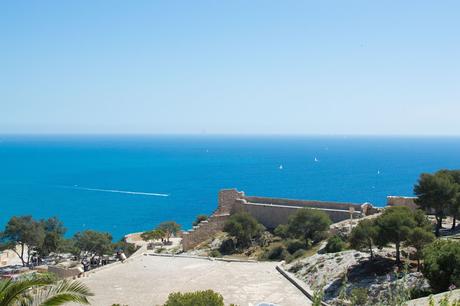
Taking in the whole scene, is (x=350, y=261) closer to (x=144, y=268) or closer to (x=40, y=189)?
(x=144, y=268)

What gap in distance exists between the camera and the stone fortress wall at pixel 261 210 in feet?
108

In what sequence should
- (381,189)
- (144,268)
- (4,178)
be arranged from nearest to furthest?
(144,268)
(381,189)
(4,178)

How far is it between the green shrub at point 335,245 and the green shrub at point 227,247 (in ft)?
25.6

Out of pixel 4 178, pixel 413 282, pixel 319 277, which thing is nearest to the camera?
pixel 413 282

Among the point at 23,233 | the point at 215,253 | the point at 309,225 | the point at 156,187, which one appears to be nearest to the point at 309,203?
the point at 309,225

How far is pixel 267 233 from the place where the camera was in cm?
3391

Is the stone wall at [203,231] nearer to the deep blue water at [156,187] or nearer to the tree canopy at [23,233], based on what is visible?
the tree canopy at [23,233]

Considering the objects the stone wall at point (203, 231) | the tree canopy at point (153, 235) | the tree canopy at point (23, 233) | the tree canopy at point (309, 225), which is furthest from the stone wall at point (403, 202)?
the tree canopy at point (23, 233)

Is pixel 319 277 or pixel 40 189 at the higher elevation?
pixel 319 277

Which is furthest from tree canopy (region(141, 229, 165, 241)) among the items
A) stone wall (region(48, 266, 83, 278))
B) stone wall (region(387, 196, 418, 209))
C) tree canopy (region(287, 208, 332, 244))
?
stone wall (region(387, 196, 418, 209))

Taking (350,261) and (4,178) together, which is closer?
(350,261)

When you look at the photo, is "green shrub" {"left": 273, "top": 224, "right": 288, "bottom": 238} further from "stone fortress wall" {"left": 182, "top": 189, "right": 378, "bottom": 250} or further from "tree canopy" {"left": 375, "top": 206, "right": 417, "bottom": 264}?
"tree canopy" {"left": 375, "top": 206, "right": 417, "bottom": 264}

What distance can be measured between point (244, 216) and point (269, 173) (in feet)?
352

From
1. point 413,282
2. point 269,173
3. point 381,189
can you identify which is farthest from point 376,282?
point 269,173
